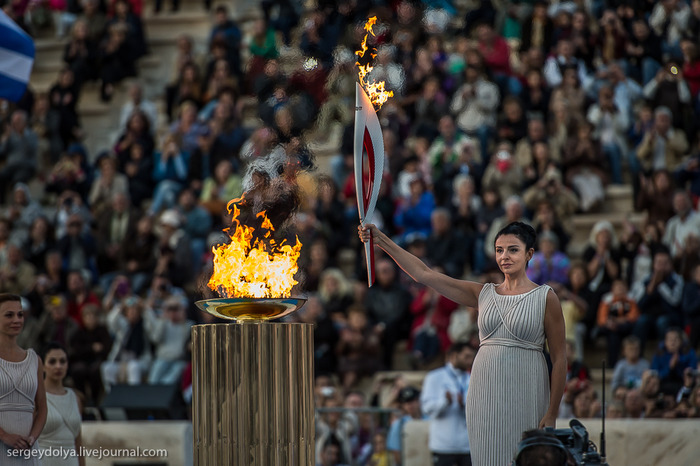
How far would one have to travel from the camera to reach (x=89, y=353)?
41.7 feet

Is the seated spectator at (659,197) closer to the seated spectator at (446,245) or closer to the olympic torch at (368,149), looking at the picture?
the seated spectator at (446,245)

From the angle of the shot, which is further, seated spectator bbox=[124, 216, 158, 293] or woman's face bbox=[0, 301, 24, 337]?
seated spectator bbox=[124, 216, 158, 293]

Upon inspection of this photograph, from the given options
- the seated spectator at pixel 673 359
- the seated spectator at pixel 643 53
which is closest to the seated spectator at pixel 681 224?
the seated spectator at pixel 673 359

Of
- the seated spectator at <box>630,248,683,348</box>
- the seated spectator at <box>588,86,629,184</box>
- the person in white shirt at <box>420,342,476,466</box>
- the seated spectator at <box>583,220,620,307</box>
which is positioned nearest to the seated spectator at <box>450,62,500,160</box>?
the seated spectator at <box>588,86,629,184</box>

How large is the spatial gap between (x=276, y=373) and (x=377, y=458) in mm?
4645

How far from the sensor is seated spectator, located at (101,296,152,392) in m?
12.5

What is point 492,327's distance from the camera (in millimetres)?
5555

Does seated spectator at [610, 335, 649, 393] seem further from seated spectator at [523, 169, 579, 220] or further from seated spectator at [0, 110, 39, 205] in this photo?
seated spectator at [0, 110, 39, 205]

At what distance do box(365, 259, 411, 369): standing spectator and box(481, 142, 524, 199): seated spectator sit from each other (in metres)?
1.53

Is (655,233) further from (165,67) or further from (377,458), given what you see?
(165,67)

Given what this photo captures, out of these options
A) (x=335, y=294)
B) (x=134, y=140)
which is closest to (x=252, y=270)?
(x=335, y=294)

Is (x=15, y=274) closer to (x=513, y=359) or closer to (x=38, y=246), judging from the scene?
(x=38, y=246)

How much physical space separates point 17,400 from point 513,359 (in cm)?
266

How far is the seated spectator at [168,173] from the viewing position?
1455 cm
